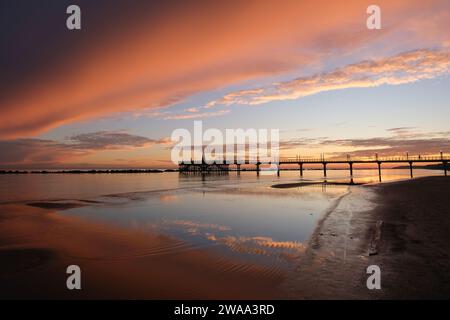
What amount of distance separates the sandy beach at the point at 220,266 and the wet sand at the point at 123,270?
26mm

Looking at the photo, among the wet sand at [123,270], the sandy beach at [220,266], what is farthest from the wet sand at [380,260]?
the wet sand at [123,270]

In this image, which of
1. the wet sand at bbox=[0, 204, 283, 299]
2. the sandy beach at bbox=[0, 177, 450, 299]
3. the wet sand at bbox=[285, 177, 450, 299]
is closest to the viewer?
the wet sand at bbox=[285, 177, 450, 299]

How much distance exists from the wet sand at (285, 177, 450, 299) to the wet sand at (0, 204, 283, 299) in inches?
44.4

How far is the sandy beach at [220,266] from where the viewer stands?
20.8ft

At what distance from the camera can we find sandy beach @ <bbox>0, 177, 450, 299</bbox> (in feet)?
20.8

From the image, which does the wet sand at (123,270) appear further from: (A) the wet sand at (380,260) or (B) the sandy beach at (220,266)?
(A) the wet sand at (380,260)

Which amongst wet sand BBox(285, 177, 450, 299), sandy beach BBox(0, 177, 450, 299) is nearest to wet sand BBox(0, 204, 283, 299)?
sandy beach BBox(0, 177, 450, 299)

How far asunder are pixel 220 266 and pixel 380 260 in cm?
487

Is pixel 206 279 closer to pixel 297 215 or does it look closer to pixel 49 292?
pixel 49 292

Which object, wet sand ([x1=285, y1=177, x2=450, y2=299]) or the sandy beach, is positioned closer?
wet sand ([x1=285, y1=177, x2=450, y2=299])

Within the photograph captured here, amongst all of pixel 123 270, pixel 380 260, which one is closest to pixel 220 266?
pixel 123 270

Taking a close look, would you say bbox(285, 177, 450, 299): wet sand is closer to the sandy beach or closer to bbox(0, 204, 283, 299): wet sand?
the sandy beach
